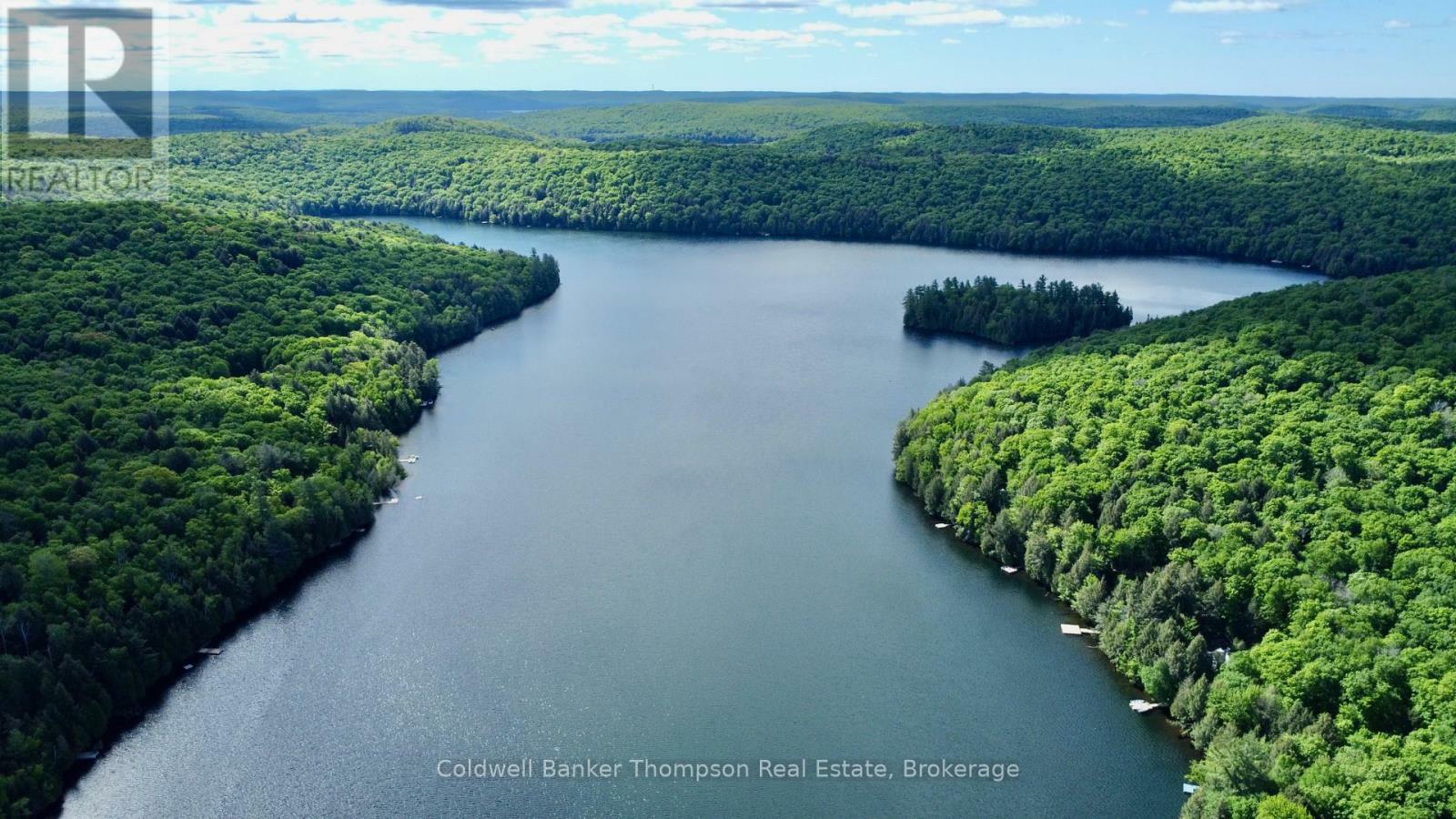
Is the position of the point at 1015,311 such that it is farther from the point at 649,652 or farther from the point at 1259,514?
the point at 649,652

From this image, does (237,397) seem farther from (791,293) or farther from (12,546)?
(791,293)

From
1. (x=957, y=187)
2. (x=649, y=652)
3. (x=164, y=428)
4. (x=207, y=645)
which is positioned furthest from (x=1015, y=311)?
(x=207, y=645)

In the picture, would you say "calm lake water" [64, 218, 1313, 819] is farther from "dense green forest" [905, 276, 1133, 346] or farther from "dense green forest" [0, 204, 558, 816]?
"dense green forest" [905, 276, 1133, 346]

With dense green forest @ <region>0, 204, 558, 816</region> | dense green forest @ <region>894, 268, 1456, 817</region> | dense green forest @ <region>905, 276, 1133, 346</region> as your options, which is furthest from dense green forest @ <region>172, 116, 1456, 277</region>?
dense green forest @ <region>894, 268, 1456, 817</region>

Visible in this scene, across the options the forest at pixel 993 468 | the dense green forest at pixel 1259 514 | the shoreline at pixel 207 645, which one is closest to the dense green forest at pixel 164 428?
the forest at pixel 993 468

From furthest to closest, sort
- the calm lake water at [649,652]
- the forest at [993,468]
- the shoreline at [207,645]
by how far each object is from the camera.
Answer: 1. the calm lake water at [649,652]
2. the shoreline at [207,645]
3. the forest at [993,468]

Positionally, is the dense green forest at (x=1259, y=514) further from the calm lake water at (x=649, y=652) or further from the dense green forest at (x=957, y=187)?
the dense green forest at (x=957, y=187)
